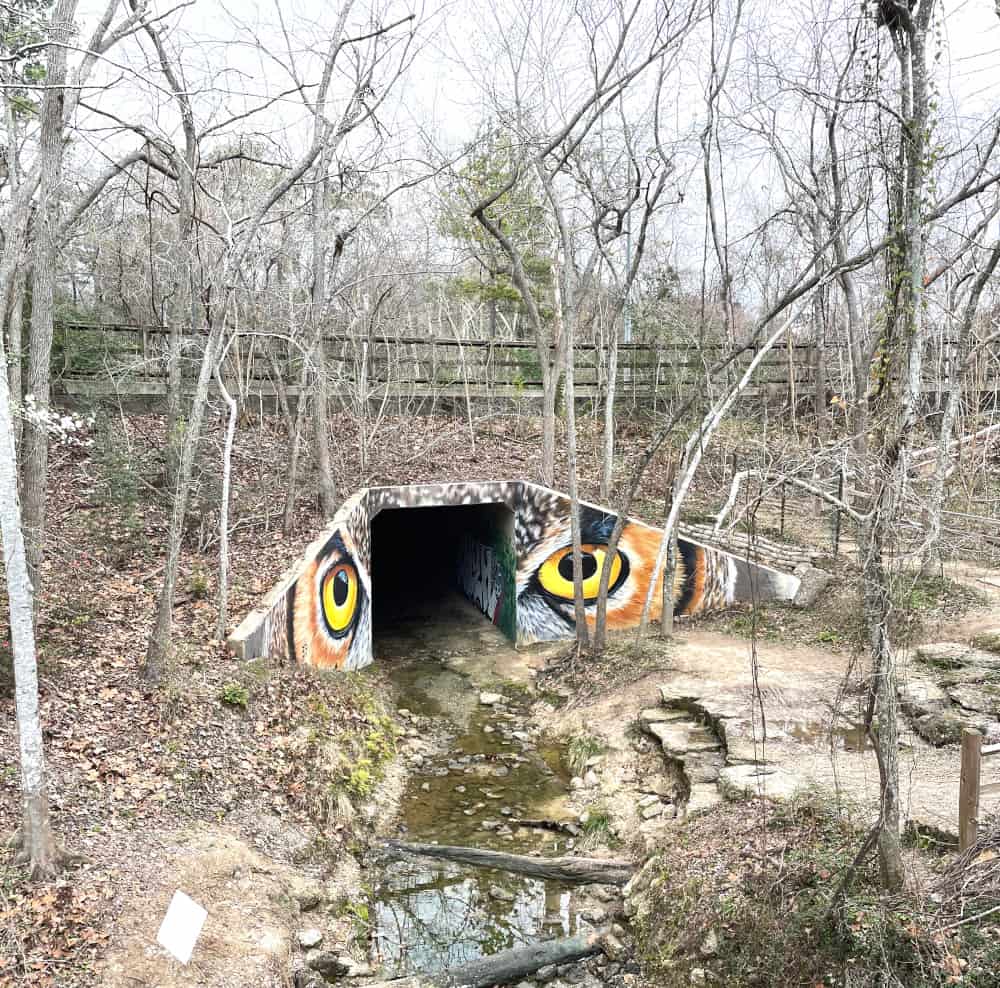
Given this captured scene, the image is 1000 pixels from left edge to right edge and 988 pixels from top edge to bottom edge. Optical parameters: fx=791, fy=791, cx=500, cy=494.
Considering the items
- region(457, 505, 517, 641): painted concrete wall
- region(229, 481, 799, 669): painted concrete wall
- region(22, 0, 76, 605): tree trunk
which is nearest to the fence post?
region(229, 481, 799, 669): painted concrete wall

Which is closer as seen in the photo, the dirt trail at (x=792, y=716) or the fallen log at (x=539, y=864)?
the dirt trail at (x=792, y=716)

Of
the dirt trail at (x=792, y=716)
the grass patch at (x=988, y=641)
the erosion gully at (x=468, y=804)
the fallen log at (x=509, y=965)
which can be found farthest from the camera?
the grass patch at (x=988, y=641)

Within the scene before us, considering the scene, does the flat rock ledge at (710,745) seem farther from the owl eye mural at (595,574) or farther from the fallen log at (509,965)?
the owl eye mural at (595,574)

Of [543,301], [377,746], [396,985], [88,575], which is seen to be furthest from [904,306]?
[543,301]

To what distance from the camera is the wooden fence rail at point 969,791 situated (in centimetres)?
554

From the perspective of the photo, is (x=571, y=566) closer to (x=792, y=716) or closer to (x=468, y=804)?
(x=792, y=716)

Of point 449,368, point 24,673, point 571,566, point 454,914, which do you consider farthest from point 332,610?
point 449,368

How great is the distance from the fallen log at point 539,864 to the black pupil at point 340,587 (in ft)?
16.0

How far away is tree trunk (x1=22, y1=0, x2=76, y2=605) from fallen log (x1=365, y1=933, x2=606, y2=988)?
6.18 m

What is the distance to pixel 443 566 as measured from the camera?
2197cm

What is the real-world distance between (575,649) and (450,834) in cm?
524

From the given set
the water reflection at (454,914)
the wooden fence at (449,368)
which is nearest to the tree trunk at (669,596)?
the water reflection at (454,914)

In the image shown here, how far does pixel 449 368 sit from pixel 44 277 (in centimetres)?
1288

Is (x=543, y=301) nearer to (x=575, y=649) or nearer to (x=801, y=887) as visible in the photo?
(x=575, y=649)
